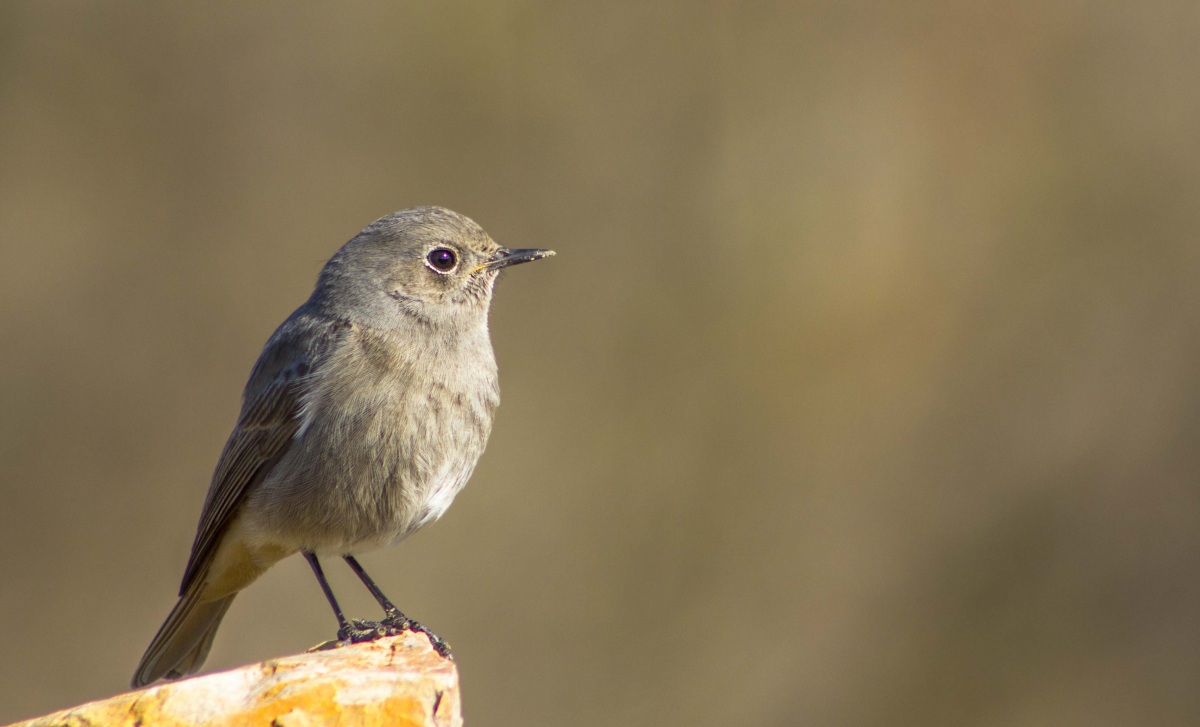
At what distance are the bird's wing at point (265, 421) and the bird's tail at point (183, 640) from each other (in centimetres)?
14

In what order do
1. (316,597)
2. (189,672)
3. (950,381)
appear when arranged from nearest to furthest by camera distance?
(189,672) → (316,597) → (950,381)

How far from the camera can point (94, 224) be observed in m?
12.0

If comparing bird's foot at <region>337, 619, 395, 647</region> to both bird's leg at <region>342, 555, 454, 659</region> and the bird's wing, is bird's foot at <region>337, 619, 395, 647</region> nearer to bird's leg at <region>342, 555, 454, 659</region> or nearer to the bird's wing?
bird's leg at <region>342, 555, 454, 659</region>

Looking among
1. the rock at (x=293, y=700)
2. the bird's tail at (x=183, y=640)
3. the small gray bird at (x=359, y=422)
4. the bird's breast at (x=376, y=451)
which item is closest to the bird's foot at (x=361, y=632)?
the small gray bird at (x=359, y=422)

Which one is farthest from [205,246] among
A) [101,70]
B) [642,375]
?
[642,375]

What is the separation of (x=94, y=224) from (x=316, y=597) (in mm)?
4425

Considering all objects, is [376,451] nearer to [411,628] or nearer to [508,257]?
[411,628]

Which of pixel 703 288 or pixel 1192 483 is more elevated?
pixel 703 288

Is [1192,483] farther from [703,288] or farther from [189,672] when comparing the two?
[189,672]

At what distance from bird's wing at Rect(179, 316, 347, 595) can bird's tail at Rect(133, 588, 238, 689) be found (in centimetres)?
14

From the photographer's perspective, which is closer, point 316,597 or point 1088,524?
point 316,597

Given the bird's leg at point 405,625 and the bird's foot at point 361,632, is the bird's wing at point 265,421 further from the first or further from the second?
the bird's foot at point 361,632

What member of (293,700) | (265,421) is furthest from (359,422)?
(293,700)

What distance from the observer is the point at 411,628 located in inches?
235
